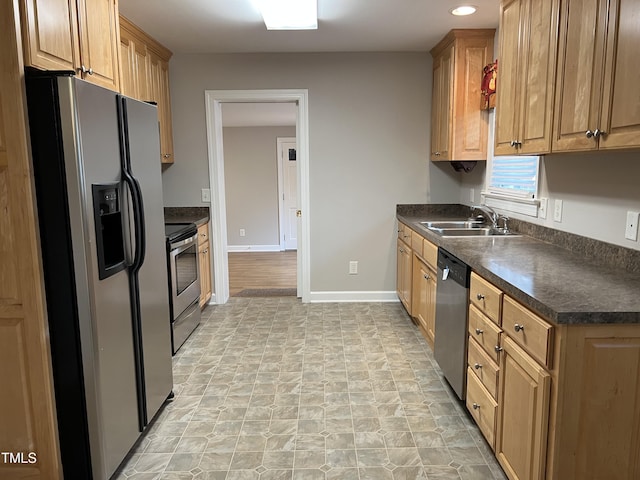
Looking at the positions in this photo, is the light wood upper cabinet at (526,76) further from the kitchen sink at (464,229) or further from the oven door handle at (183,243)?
the oven door handle at (183,243)

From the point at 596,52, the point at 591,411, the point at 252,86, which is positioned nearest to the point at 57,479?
the point at 591,411

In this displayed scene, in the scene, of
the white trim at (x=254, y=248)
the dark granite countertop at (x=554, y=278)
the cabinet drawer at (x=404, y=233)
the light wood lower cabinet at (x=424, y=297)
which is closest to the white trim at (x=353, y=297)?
the cabinet drawer at (x=404, y=233)

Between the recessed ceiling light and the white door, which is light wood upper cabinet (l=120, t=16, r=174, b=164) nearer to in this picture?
the recessed ceiling light

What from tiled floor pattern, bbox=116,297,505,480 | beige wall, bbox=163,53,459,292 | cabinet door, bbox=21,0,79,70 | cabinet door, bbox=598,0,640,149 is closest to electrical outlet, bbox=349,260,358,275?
beige wall, bbox=163,53,459,292

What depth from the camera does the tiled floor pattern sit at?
6.94ft

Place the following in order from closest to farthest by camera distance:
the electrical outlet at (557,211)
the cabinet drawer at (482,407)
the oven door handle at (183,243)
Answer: the cabinet drawer at (482,407)
the electrical outlet at (557,211)
the oven door handle at (183,243)

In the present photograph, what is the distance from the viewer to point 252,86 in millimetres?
4387

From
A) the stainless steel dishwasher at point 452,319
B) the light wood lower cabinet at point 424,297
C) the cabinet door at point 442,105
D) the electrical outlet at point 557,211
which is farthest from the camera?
the cabinet door at point 442,105

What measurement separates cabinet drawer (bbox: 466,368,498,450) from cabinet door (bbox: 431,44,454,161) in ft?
7.03

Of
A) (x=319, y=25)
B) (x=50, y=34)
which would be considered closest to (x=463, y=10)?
(x=319, y=25)

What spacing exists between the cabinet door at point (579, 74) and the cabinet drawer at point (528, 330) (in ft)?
2.34

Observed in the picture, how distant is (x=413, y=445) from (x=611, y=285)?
119 centimetres

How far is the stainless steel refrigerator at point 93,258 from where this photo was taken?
1684 millimetres

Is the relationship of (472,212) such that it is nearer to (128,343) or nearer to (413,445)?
(413,445)
